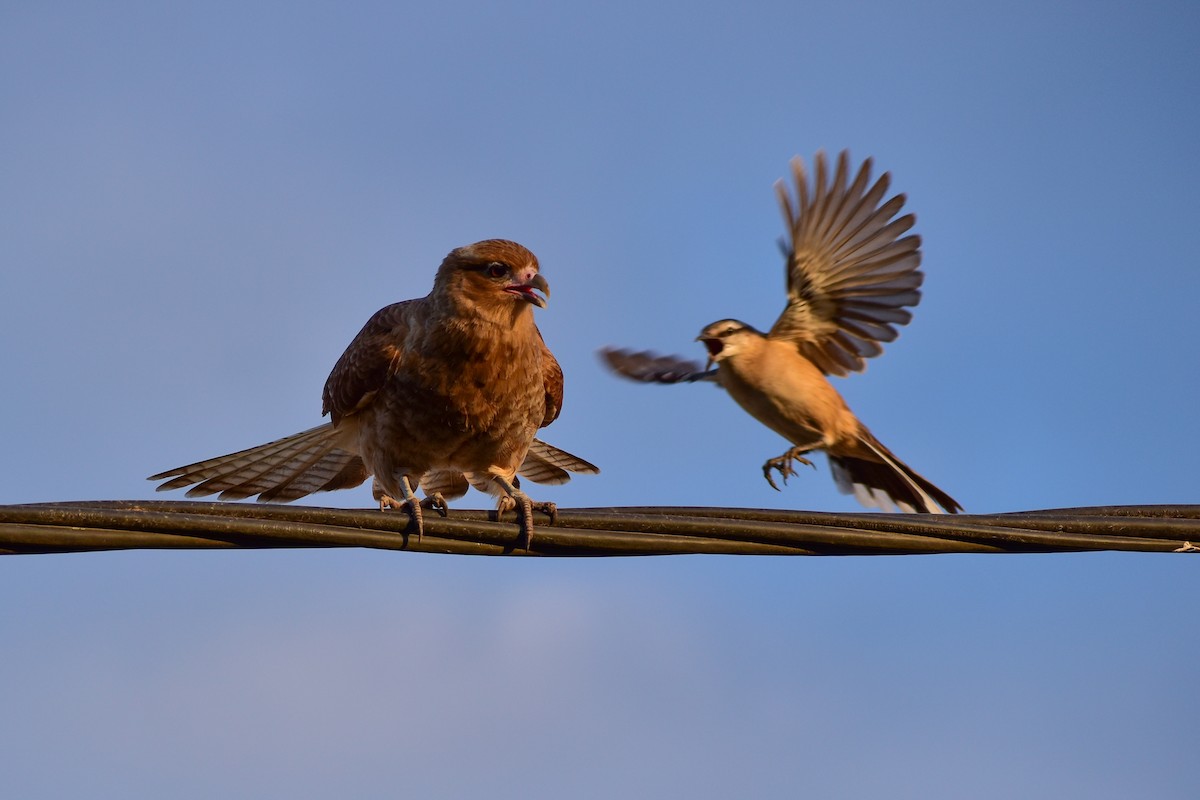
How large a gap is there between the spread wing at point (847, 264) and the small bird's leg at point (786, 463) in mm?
573

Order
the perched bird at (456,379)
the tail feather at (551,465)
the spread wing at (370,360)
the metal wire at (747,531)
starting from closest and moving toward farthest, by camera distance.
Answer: the metal wire at (747,531) < the perched bird at (456,379) < the spread wing at (370,360) < the tail feather at (551,465)

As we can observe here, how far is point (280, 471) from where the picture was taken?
7027mm

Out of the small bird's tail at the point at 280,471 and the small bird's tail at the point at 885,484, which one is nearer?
the small bird's tail at the point at 280,471

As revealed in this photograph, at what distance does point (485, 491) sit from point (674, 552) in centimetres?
301

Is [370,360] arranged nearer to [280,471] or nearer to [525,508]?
[280,471]

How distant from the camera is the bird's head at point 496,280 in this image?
5.95 meters

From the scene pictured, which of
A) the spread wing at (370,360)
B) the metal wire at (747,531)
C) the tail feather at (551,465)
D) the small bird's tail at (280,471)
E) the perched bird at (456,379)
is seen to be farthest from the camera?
the tail feather at (551,465)

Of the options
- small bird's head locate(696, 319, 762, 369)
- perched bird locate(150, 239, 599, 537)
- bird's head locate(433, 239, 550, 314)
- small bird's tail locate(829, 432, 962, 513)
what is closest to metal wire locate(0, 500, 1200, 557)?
perched bird locate(150, 239, 599, 537)

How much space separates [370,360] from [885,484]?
3427 mm

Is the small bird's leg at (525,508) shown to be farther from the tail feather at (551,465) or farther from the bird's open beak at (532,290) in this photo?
the tail feather at (551,465)

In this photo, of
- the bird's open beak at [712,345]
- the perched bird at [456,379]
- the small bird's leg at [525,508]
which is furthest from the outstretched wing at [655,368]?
the small bird's leg at [525,508]

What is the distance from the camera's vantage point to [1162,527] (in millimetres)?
3775

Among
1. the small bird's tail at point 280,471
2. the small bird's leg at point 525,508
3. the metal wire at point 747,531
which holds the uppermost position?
the small bird's tail at point 280,471

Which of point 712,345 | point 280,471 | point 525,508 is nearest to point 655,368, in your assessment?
point 712,345
